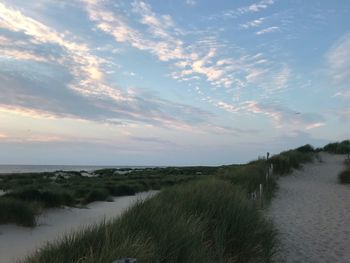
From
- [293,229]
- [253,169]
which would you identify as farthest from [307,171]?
[293,229]

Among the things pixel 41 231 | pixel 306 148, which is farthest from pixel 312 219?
pixel 306 148

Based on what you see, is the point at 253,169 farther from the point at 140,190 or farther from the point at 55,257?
the point at 55,257

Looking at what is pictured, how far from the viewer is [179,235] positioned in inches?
232

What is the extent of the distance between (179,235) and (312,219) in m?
10.8

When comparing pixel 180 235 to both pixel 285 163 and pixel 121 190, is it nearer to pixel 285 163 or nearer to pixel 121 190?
pixel 121 190

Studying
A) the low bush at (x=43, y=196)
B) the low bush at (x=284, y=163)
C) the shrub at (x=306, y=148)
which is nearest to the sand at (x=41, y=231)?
the low bush at (x=43, y=196)

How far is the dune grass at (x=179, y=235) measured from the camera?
477 centimetres

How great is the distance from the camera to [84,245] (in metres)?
4.98

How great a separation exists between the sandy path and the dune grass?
1.48m

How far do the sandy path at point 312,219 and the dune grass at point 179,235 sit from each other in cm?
148

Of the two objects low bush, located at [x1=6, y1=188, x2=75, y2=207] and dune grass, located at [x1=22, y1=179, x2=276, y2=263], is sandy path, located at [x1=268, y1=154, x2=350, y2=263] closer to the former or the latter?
dune grass, located at [x1=22, y1=179, x2=276, y2=263]

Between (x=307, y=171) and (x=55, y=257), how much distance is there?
105 ft

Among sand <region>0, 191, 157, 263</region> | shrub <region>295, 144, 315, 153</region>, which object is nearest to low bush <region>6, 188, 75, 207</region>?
sand <region>0, 191, 157, 263</region>

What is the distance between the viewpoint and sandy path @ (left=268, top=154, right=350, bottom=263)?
1024 cm
